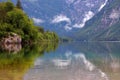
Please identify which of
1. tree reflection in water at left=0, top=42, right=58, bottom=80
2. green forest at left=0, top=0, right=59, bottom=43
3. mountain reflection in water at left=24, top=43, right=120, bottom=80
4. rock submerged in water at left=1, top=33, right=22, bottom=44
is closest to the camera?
mountain reflection in water at left=24, top=43, right=120, bottom=80

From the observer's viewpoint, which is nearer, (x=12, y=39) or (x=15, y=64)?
(x=15, y=64)

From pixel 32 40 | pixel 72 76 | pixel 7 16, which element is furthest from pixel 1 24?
pixel 72 76

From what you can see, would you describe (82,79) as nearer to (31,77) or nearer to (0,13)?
(31,77)

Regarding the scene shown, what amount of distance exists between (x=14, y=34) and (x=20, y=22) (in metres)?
8.47

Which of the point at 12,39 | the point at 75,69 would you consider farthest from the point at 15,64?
the point at 12,39

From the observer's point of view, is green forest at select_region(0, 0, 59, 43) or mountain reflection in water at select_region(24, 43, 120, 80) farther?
green forest at select_region(0, 0, 59, 43)

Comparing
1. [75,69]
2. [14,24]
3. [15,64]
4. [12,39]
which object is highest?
[14,24]

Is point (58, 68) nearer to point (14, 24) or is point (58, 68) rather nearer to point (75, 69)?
point (75, 69)

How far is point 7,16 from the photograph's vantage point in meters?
140

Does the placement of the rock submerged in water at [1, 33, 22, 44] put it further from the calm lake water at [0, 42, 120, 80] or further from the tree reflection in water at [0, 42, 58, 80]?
the calm lake water at [0, 42, 120, 80]

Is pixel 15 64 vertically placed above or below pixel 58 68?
above

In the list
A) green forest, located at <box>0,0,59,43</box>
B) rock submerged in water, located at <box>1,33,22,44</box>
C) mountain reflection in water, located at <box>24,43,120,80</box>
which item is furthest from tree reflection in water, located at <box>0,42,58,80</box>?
green forest, located at <box>0,0,59,43</box>

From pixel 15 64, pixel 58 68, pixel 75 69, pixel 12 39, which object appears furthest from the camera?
pixel 12 39

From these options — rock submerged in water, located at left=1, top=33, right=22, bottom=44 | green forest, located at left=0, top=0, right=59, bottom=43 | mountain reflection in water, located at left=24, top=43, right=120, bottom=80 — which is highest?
green forest, located at left=0, top=0, right=59, bottom=43
